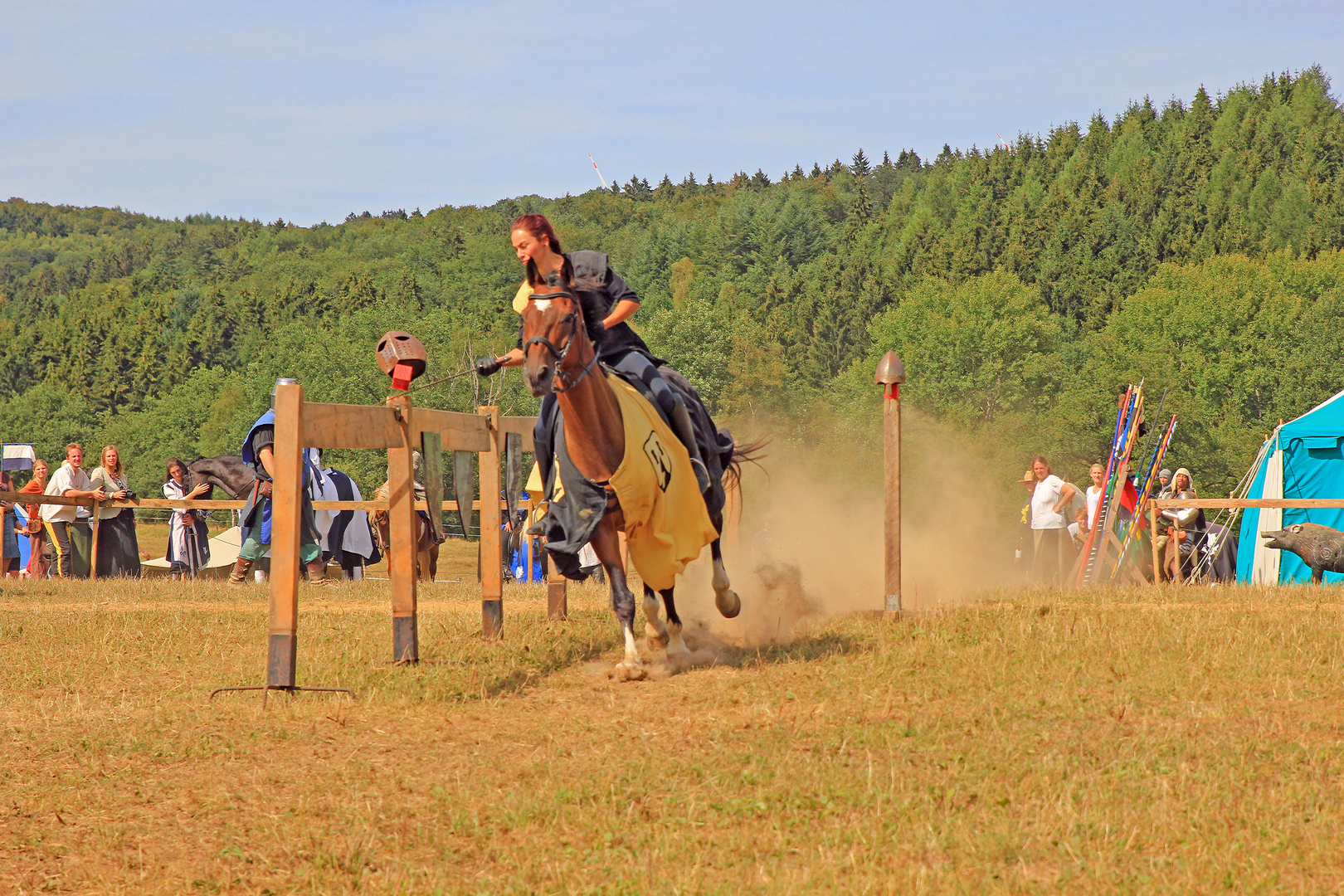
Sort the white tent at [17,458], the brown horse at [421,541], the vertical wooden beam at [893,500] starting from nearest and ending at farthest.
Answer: the vertical wooden beam at [893,500], the brown horse at [421,541], the white tent at [17,458]

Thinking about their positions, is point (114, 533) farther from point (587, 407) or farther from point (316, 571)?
point (587, 407)

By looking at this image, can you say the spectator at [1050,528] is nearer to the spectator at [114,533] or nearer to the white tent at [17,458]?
the spectator at [114,533]

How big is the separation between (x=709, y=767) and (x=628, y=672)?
97.0 inches

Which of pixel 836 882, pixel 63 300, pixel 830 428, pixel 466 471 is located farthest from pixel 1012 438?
pixel 63 300

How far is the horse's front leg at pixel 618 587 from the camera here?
8.18m

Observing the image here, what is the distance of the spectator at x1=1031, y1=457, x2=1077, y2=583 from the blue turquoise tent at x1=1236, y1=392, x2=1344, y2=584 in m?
3.07

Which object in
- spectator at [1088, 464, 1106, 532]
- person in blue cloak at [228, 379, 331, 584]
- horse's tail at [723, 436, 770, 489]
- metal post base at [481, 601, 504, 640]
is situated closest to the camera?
metal post base at [481, 601, 504, 640]

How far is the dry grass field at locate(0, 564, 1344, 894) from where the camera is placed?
4.46 m

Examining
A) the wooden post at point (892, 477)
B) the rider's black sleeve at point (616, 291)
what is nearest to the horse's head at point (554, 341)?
the rider's black sleeve at point (616, 291)

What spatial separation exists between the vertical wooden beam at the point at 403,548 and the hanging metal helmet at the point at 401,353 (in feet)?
0.92

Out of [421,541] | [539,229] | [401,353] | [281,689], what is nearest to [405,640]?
[281,689]

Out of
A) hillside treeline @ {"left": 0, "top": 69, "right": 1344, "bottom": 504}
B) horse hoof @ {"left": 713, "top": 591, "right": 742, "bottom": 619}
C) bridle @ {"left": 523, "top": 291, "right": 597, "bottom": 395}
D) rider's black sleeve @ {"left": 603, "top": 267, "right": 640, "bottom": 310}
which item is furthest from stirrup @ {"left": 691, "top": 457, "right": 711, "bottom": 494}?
hillside treeline @ {"left": 0, "top": 69, "right": 1344, "bottom": 504}

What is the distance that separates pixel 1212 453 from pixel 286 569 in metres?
A: 62.3

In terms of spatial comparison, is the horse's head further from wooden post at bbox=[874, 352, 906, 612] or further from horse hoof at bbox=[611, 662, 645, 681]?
wooden post at bbox=[874, 352, 906, 612]
